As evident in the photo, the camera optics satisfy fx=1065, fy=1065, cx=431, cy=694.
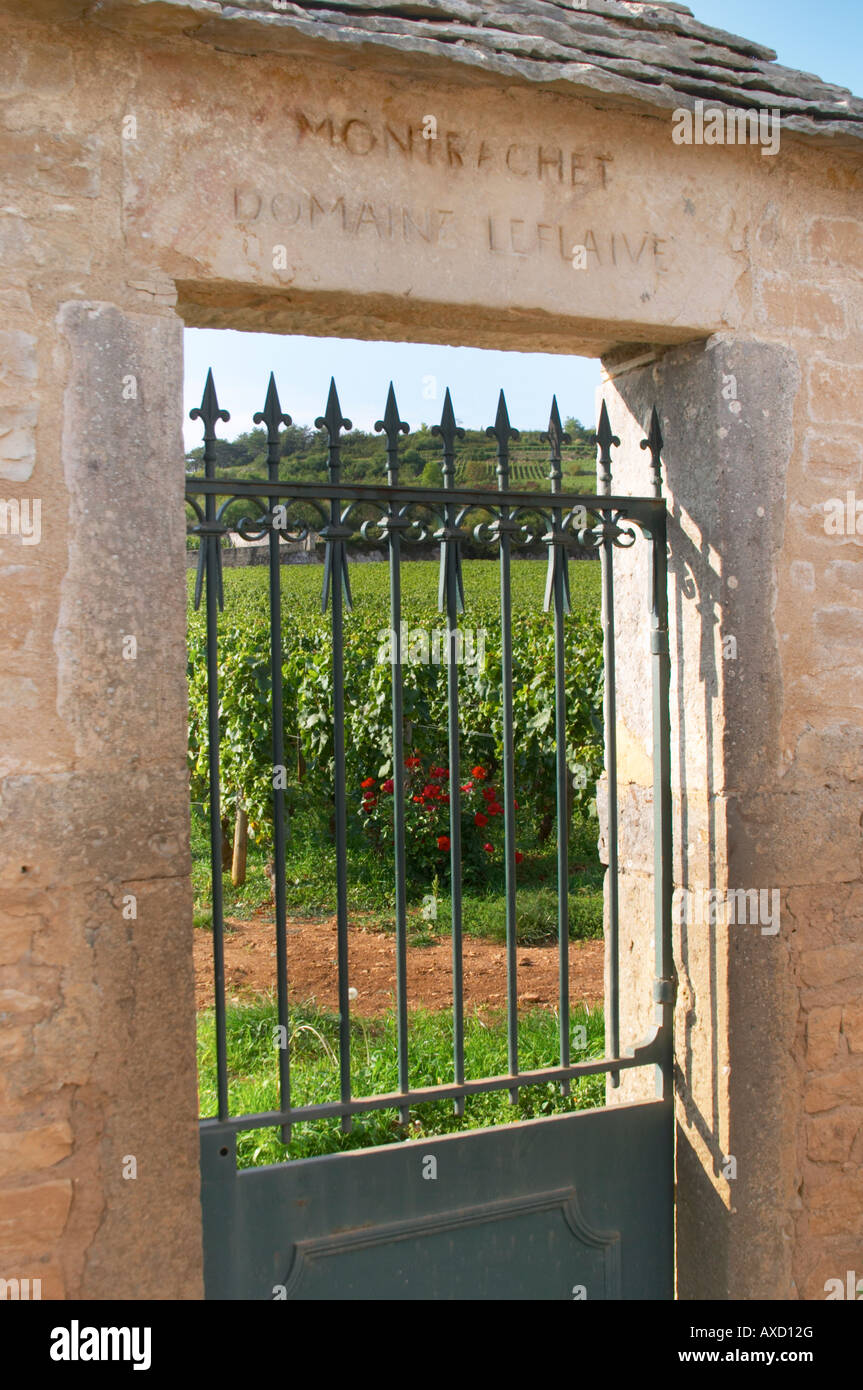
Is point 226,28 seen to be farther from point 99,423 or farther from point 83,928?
point 83,928

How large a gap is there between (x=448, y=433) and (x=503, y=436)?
0.16 m

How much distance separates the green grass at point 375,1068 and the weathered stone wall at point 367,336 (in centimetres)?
126

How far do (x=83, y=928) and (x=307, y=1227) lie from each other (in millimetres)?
1019

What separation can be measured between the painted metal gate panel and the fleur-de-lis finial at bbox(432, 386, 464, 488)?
182 centimetres

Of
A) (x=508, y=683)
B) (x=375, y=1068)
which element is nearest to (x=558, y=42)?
(x=508, y=683)

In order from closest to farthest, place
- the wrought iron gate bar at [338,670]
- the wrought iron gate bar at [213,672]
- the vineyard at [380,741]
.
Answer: the wrought iron gate bar at [213,672]
the wrought iron gate bar at [338,670]
the vineyard at [380,741]

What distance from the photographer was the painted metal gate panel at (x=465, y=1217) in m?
2.69

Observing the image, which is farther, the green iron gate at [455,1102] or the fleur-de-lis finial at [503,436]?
the fleur-de-lis finial at [503,436]

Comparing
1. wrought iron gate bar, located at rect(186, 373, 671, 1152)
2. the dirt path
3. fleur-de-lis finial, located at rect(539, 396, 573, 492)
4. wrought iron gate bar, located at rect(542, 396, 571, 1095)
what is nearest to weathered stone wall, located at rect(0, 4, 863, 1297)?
wrought iron gate bar, located at rect(186, 373, 671, 1152)

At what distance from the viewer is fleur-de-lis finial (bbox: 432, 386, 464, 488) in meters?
2.90

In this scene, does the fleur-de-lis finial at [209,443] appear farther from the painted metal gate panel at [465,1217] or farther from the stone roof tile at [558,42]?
the painted metal gate panel at [465,1217]

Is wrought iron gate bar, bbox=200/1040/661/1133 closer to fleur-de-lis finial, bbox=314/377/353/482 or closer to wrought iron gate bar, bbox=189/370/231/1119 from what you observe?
wrought iron gate bar, bbox=189/370/231/1119

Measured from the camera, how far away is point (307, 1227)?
8.95 feet

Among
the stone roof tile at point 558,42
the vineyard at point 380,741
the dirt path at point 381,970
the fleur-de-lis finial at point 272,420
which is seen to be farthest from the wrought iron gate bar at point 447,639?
the vineyard at point 380,741
